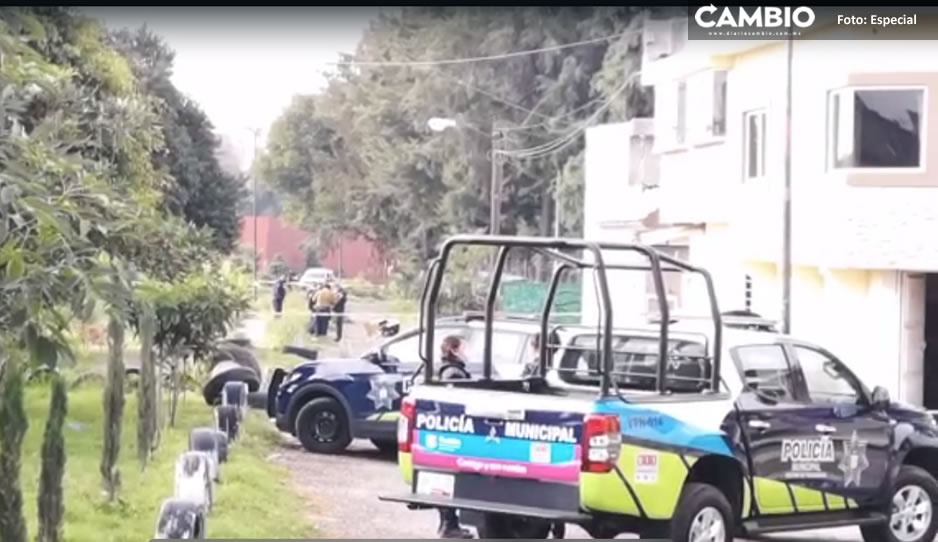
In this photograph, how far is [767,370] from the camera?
280 inches

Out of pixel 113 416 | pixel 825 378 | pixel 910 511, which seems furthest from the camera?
pixel 113 416

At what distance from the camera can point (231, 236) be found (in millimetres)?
8797

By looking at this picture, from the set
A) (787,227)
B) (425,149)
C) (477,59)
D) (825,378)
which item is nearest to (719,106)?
(787,227)

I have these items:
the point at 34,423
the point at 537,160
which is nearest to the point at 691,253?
the point at 537,160

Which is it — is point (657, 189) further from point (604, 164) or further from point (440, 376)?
point (440, 376)

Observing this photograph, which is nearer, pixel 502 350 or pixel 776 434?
pixel 776 434

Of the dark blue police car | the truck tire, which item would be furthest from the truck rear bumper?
the dark blue police car

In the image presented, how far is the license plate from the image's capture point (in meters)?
6.60

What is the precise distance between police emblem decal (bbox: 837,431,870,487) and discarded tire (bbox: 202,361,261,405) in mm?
3621

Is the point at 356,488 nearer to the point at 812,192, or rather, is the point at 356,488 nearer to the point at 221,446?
the point at 221,446

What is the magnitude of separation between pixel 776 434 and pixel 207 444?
9.67 feet

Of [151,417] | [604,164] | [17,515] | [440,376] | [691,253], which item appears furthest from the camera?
[691,253]

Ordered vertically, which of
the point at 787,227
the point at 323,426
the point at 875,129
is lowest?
the point at 323,426

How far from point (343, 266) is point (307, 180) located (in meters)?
0.51
